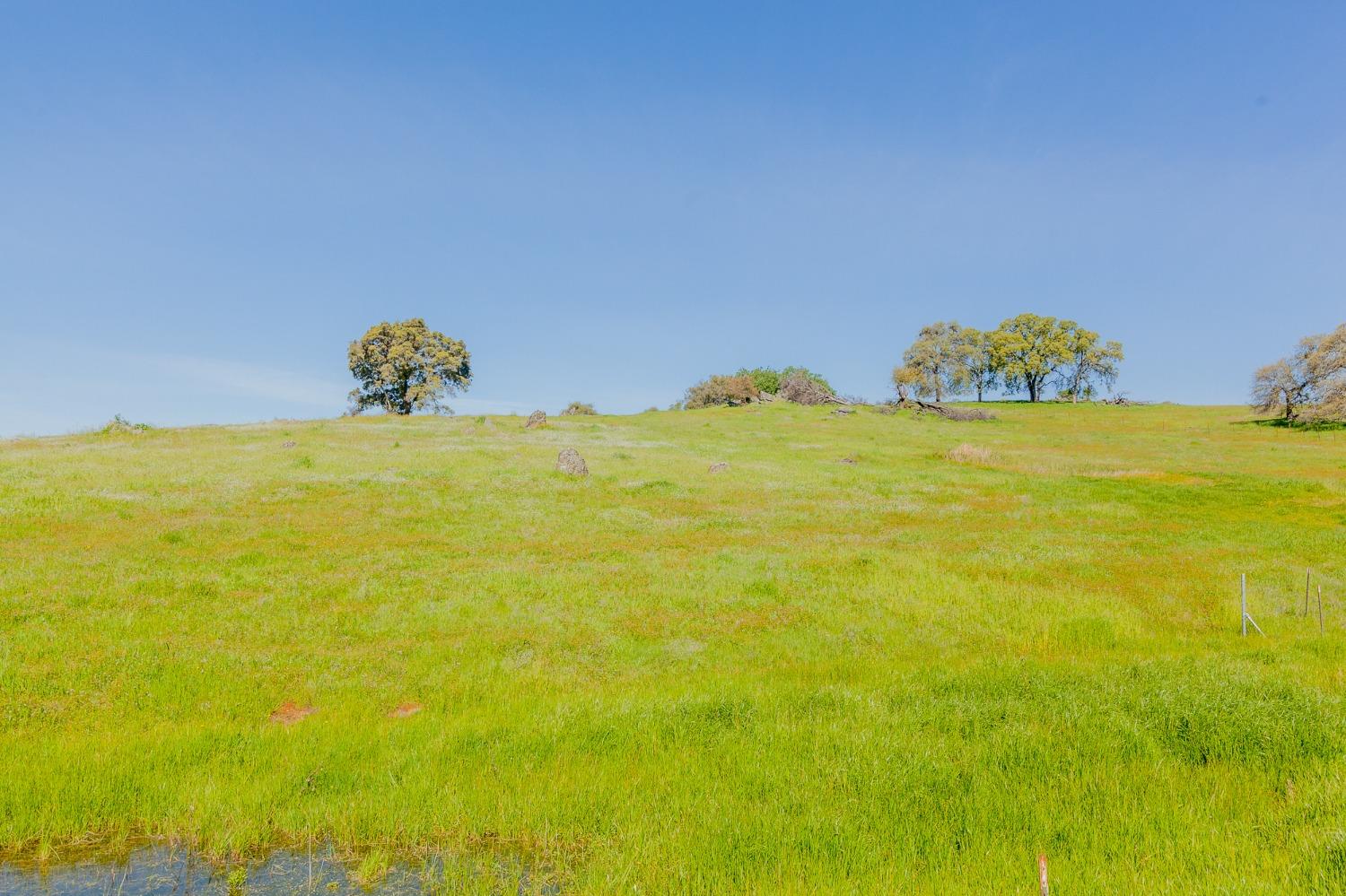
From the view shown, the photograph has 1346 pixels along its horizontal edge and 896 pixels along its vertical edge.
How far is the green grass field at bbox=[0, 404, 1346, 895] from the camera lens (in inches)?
276

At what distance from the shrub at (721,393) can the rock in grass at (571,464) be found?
229ft

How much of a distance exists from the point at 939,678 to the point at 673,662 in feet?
16.4

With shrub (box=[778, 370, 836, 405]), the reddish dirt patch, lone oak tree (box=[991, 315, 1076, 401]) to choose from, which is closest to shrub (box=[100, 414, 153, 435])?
the reddish dirt patch

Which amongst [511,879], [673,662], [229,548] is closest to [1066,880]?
[511,879]

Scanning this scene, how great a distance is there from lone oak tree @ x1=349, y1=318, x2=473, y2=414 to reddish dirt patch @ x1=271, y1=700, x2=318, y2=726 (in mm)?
87511

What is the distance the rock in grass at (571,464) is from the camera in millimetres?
38469

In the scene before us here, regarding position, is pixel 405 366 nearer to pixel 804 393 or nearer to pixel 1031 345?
pixel 804 393

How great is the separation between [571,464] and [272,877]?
107 feet

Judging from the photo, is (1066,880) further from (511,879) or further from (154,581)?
(154,581)

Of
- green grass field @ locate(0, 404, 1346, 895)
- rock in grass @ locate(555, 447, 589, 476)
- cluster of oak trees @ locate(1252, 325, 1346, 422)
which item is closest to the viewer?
green grass field @ locate(0, 404, 1346, 895)

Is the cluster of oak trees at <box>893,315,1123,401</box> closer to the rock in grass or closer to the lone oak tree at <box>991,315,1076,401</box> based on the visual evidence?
the lone oak tree at <box>991,315,1076,401</box>

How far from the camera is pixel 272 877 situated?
21.6ft

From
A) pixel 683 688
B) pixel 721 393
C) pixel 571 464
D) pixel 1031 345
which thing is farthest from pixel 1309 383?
pixel 683 688

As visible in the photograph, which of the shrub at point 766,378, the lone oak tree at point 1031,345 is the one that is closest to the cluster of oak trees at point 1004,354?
the lone oak tree at point 1031,345
